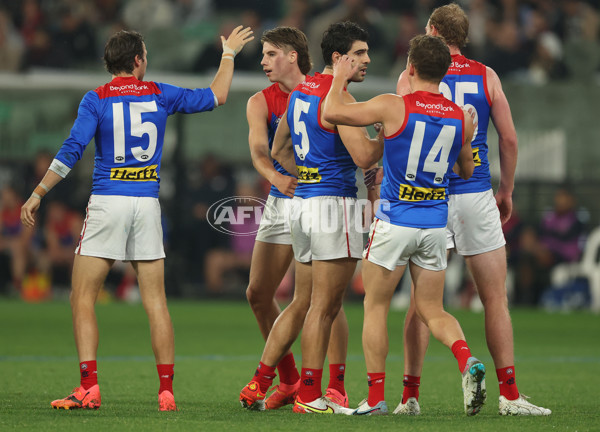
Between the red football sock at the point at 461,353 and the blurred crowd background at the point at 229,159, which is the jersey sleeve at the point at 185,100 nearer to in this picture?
the red football sock at the point at 461,353

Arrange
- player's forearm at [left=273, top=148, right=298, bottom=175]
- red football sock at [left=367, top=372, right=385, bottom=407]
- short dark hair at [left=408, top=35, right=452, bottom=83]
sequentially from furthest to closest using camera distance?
1. player's forearm at [left=273, top=148, right=298, bottom=175]
2. red football sock at [left=367, top=372, right=385, bottom=407]
3. short dark hair at [left=408, top=35, right=452, bottom=83]

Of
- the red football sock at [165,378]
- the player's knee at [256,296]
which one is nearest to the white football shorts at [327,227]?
the player's knee at [256,296]

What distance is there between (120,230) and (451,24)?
2.38 meters

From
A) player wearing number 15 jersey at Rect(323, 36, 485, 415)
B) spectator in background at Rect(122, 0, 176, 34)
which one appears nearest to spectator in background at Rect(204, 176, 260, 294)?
spectator in background at Rect(122, 0, 176, 34)

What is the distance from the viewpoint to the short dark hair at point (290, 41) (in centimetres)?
682

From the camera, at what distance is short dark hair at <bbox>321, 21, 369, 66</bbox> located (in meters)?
6.37

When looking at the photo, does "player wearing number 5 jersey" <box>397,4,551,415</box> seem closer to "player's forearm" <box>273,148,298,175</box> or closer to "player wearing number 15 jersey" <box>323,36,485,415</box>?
"player wearing number 15 jersey" <box>323,36,485,415</box>

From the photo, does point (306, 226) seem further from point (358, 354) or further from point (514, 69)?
point (514, 69)

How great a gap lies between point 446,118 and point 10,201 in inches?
486

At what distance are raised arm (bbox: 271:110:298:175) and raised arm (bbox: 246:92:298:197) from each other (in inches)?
2.5

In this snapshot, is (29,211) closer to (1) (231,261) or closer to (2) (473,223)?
(2) (473,223)

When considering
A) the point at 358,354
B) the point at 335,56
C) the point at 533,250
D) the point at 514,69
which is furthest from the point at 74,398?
the point at 514,69

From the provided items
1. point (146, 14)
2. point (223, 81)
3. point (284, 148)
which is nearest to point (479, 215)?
point (284, 148)

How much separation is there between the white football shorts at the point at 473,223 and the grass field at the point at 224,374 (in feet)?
3.33
